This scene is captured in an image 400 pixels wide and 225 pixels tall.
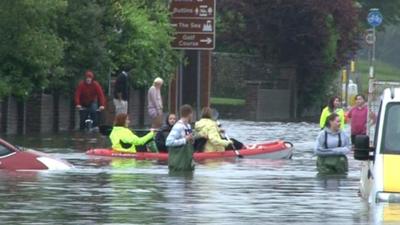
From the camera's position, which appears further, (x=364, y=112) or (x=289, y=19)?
(x=289, y=19)

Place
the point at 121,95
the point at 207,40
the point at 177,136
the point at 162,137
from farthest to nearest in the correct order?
the point at 121,95, the point at 207,40, the point at 162,137, the point at 177,136

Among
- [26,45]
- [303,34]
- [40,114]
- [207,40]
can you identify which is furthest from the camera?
[303,34]

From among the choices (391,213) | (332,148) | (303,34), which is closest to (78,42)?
(332,148)

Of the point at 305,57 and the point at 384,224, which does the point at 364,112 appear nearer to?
the point at 384,224

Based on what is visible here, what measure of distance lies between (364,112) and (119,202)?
1413cm

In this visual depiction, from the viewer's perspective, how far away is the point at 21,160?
77.9 ft

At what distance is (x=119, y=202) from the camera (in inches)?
727

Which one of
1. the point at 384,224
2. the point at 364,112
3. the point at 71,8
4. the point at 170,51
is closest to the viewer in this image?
the point at 384,224

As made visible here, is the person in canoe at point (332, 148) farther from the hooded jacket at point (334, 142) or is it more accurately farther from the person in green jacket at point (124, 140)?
the person in green jacket at point (124, 140)

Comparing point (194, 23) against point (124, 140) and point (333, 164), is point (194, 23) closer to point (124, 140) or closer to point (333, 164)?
point (124, 140)

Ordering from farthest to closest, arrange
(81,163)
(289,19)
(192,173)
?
(289,19)
(81,163)
(192,173)

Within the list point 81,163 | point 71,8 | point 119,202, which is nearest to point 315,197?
point 119,202

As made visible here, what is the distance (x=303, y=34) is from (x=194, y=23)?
25.9m

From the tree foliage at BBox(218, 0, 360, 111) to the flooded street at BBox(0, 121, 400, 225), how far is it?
33479 millimetres
